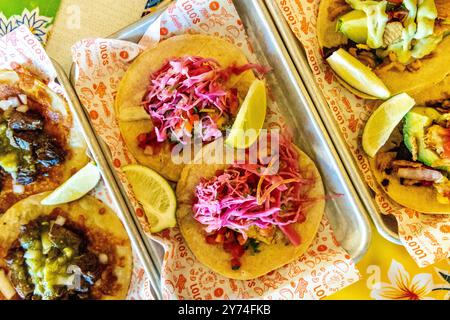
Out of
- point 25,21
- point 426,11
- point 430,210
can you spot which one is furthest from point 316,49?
point 25,21

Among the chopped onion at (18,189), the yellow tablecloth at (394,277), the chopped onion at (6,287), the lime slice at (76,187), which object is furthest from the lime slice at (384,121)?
the chopped onion at (6,287)

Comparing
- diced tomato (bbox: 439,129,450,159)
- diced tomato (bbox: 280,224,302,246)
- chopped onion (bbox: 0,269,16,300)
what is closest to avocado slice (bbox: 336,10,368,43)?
diced tomato (bbox: 439,129,450,159)

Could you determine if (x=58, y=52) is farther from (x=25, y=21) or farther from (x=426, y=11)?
(x=426, y=11)

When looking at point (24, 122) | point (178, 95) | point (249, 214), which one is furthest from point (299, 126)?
point (24, 122)

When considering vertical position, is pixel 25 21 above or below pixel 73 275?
above

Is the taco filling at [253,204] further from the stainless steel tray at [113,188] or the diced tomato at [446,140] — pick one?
the diced tomato at [446,140]

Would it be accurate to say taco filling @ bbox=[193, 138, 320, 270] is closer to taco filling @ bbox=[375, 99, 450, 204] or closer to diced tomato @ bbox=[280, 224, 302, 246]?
diced tomato @ bbox=[280, 224, 302, 246]
